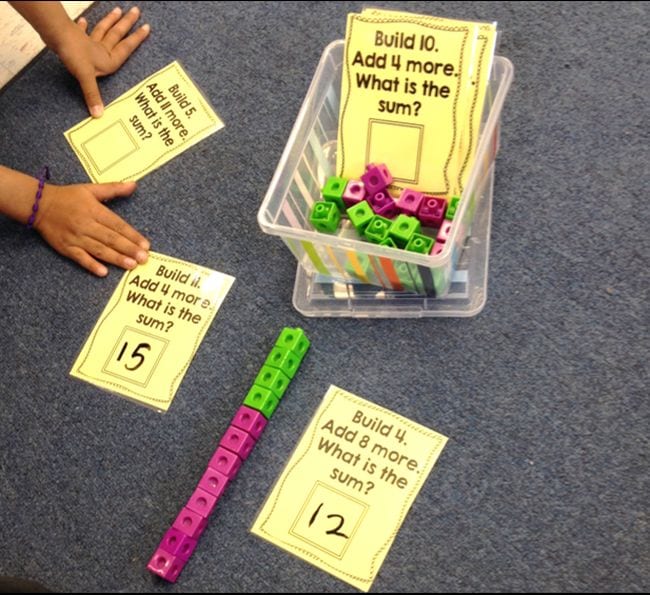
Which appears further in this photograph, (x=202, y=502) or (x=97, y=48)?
(x=97, y=48)

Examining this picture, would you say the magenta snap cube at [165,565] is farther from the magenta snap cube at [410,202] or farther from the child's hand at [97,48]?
the child's hand at [97,48]

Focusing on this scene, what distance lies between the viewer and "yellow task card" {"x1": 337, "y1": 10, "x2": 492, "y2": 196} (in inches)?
26.5

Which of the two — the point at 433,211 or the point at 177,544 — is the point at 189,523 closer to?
the point at 177,544

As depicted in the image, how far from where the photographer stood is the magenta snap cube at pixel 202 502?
2.30 ft

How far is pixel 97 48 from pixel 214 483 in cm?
61

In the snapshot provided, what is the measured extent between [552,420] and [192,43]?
0.69 metres

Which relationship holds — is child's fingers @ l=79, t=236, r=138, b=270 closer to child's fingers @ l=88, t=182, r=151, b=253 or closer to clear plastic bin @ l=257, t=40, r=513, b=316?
child's fingers @ l=88, t=182, r=151, b=253

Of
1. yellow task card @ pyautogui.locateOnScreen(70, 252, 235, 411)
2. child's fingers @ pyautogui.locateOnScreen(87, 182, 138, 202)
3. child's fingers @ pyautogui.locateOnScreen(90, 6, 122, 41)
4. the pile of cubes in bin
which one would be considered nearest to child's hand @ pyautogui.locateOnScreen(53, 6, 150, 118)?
child's fingers @ pyautogui.locateOnScreen(90, 6, 122, 41)

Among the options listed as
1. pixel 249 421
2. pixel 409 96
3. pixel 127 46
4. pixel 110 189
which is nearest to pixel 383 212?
pixel 409 96

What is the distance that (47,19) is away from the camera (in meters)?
0.88

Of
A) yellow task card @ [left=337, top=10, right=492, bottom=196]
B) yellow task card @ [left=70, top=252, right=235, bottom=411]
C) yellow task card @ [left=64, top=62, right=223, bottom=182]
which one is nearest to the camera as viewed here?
yellow task card @ [left=337, top=10, right=492, bottom=196]

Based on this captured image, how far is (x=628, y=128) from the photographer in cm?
82

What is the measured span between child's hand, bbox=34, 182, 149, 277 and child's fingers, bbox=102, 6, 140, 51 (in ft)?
0.79

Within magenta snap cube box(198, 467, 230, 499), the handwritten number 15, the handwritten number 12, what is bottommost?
magenta snap cube box(198, 467, 230, 499)
